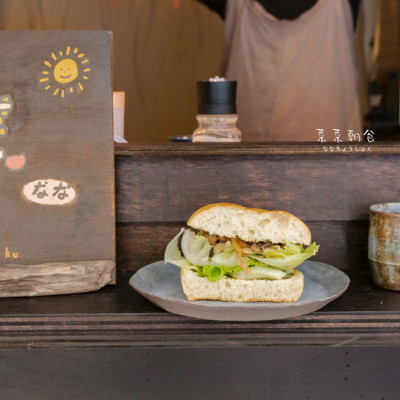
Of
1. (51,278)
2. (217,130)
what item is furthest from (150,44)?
(51,278)

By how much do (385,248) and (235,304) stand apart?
37 cm

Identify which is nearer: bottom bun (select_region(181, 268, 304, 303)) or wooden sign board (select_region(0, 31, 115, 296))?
bottom bun (select_region(181, 268, 304, 303))

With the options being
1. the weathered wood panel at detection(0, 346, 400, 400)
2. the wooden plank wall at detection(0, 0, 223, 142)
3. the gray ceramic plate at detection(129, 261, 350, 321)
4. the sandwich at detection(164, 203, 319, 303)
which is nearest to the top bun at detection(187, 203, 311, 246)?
the sandwich at detection(164, 203, 319, 303)

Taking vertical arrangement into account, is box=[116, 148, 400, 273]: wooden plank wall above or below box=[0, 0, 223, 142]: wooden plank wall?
below

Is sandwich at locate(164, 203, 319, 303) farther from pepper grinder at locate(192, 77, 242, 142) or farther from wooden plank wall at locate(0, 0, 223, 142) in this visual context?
wooden plank wall at locate(0, 0, 223, 142)

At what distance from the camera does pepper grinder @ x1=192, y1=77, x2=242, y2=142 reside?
4.39ft

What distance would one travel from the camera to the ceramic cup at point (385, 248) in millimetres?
1143

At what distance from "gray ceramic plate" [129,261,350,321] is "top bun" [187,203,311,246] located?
12cm

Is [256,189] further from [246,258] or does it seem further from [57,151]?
[57,151]

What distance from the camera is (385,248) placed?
3.79 feet

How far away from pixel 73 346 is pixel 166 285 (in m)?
0.22

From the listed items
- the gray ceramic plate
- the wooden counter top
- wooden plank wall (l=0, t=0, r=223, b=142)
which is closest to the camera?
the gray ceramic plate

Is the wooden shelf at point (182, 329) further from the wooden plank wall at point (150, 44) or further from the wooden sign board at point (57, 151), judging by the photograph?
the wooden plank wall at point (150, 44)

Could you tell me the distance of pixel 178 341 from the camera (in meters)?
1.04
